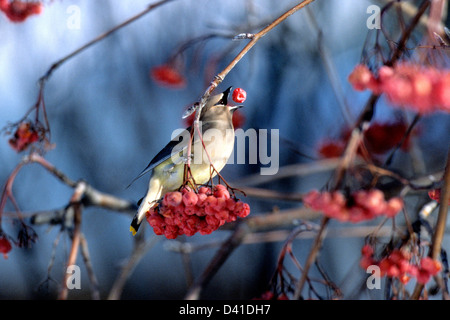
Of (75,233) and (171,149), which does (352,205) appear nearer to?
(171,149)

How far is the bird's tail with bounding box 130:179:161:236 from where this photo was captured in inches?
42.2

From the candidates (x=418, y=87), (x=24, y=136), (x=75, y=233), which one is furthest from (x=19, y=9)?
(x=418, y=87)

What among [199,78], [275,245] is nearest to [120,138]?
[199,78]

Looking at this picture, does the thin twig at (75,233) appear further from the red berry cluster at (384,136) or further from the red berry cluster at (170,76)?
the red berry cluster at (384,136)

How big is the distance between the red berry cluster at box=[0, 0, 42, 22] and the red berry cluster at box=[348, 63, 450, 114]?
1.30 meters

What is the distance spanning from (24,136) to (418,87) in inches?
42.8

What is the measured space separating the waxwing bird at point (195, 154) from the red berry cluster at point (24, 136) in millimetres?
445

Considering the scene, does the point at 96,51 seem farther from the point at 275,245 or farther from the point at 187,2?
the point at 275,245

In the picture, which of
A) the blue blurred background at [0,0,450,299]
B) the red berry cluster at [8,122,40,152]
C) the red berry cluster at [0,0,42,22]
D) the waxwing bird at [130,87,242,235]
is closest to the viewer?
the waxwing bird at [130,87,242,235]

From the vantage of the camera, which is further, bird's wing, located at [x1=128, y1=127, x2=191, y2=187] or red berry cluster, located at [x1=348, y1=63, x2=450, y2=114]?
bird's wing, located at [x1=128, y1=127, x2=191, y2=187]

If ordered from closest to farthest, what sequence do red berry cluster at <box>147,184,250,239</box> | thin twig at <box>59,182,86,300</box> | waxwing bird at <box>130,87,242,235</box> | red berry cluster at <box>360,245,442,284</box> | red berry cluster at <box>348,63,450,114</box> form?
red berry cluster at <box>348,63,450,114</box>, red berry cluster at <box>147,184,250,239</box>, red berry cluster at <box>360,245,442,284</box>, waxwing bird at <box>130,87,242,235</box>, thin twig at <box>59,182,86,300</box>

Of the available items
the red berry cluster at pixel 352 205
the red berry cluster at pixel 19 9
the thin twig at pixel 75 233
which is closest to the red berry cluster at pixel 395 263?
the red berry cluster at pixel 352 205
